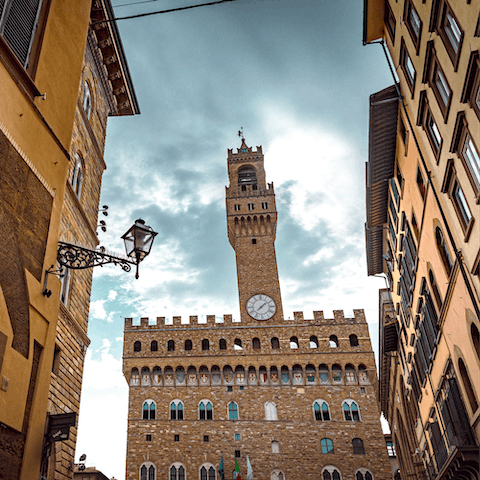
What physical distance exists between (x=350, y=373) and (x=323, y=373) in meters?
1.84

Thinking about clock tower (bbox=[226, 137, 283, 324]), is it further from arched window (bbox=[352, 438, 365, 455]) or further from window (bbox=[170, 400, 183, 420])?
arched window (bbox=[352, 438, 365, 455])

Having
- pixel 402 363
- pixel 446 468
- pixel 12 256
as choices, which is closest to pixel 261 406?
pixel 402 363

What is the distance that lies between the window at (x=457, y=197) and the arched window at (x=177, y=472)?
24850mm

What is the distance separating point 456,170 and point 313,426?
79.8 ft

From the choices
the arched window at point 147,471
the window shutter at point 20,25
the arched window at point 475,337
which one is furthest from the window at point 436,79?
the arched window at point 147,471

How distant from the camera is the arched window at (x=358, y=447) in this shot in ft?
98.3

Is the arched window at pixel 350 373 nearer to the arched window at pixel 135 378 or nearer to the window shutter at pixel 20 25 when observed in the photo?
the arched window at pixel 135 378

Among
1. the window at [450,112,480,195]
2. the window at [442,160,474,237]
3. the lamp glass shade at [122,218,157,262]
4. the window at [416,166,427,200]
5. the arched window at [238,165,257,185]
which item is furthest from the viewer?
the arched window at [238,165,257,185]

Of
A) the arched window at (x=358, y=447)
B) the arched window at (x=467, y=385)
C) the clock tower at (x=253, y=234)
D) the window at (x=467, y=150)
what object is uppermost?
the clock tower at (x=253, y=234)

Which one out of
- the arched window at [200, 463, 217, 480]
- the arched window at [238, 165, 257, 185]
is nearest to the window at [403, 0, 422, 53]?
the arched window at [200, 463, 217, 480]

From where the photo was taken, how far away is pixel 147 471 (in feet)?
96.2

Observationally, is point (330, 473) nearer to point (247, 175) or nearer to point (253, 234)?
point (253, 234)

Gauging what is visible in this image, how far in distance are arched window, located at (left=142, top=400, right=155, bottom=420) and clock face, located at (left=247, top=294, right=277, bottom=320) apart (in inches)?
372

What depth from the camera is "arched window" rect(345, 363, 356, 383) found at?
3269 cm
